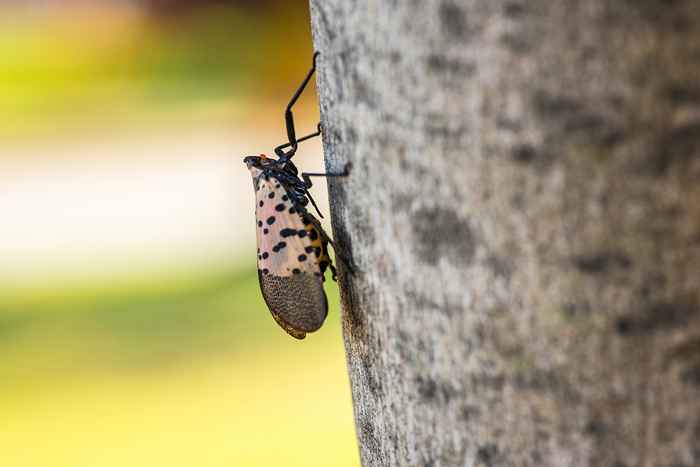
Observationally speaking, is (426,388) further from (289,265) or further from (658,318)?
(289,265)

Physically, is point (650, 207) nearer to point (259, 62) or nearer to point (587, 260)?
point (587, 260)

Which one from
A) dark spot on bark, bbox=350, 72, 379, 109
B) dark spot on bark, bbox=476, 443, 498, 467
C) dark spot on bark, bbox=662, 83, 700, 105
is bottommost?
dark spot on bark, bbox=476, 443, 498, 467

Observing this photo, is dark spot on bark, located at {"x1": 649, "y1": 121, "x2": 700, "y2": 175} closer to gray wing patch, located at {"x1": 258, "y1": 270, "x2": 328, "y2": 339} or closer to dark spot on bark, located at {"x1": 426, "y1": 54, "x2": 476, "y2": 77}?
dark spot on bark, located at {"x1": 426, "y1": 54, "x2": 476, "y2": 77}

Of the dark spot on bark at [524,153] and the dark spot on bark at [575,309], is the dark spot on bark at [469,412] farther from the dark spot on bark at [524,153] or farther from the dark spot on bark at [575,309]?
the dark spot on bark at [524,153]

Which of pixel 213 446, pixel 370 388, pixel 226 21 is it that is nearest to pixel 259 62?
pixel 226 21

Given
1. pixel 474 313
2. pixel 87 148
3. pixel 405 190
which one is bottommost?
pixel 474 313

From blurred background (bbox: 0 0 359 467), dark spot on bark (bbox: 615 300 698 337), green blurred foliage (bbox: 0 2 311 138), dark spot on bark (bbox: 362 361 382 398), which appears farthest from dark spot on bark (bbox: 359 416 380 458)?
green blurred foliage (bbox: 0 2 311 138)
